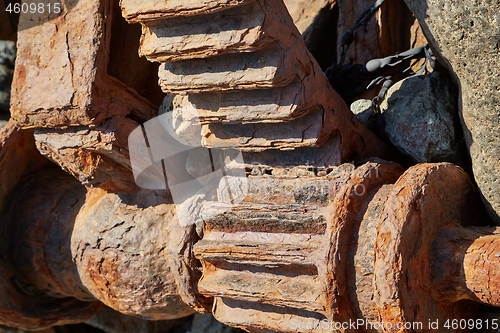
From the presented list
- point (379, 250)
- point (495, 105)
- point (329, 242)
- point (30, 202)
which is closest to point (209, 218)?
point (329, 242)

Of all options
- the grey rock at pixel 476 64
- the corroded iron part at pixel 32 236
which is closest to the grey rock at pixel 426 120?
the grey rock at pixel 476 64

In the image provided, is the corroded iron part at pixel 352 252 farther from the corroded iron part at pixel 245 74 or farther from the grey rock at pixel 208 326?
the grey rock at pixel 208 326

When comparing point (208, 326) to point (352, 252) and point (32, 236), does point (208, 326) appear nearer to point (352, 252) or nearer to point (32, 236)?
point (32, 236)

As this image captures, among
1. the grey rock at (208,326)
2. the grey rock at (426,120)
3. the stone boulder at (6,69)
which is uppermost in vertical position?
the stone boulder at (6,69)

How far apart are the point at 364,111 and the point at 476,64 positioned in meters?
0.43

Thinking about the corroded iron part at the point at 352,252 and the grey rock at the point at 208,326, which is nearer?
the corroded iron part at the point at 352,252

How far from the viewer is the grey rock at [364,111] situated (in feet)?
5.38

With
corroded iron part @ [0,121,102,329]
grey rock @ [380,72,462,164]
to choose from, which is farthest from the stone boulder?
grey rock @ [380,72,462,164]

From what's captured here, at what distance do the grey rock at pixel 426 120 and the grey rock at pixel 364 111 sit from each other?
0.08 metres

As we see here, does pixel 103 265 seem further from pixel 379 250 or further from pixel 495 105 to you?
pixel 495 105

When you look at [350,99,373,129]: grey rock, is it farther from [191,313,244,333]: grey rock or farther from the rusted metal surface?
[191,313,244,333]: grey rock

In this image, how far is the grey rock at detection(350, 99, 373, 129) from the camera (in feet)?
5.38

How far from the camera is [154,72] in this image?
1.83m

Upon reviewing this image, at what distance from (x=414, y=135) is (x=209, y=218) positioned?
0.51 m
